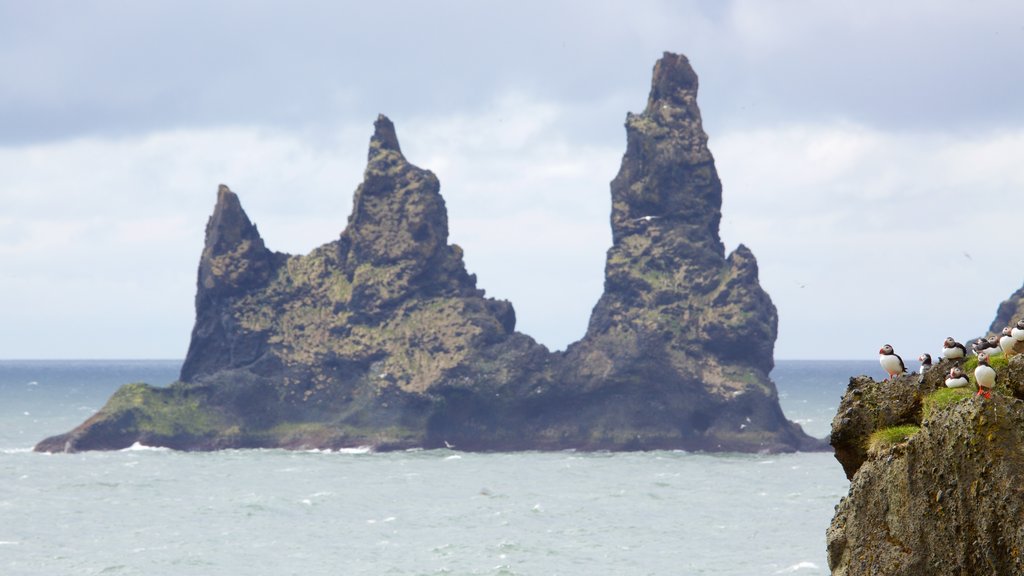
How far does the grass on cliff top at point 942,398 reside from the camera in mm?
27938

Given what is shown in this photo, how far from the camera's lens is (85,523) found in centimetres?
10738

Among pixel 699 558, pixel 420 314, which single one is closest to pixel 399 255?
pixel 420 314

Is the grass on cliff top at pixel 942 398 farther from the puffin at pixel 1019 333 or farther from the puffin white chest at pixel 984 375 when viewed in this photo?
the puffin at pixel 1019 333

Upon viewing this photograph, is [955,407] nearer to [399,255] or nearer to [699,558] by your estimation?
[699,558]

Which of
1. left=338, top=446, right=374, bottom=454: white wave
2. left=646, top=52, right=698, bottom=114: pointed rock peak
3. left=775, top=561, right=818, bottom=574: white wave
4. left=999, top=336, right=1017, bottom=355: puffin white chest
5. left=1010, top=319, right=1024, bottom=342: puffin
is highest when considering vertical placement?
left=646, top=52, right=698, bottom=114: pointed rock peak

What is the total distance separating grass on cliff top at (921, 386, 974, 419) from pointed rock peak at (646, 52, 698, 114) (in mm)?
141451

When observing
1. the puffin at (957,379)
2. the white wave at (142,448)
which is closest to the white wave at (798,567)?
the puffin at (957,379)

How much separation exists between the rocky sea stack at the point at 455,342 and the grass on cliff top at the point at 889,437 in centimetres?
12742

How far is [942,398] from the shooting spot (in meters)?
29.1

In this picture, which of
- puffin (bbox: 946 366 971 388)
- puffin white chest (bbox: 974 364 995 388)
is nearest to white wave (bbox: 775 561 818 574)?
puffin (bbox: 946 366 971 388)

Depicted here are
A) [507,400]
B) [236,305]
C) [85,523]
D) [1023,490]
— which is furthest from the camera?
[236,305]

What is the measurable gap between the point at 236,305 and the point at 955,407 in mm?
149774

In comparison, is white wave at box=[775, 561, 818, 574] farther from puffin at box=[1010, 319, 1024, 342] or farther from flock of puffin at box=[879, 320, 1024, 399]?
puffin at box=[1010, 319, 1024, 342]

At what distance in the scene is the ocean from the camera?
87.8 meters
